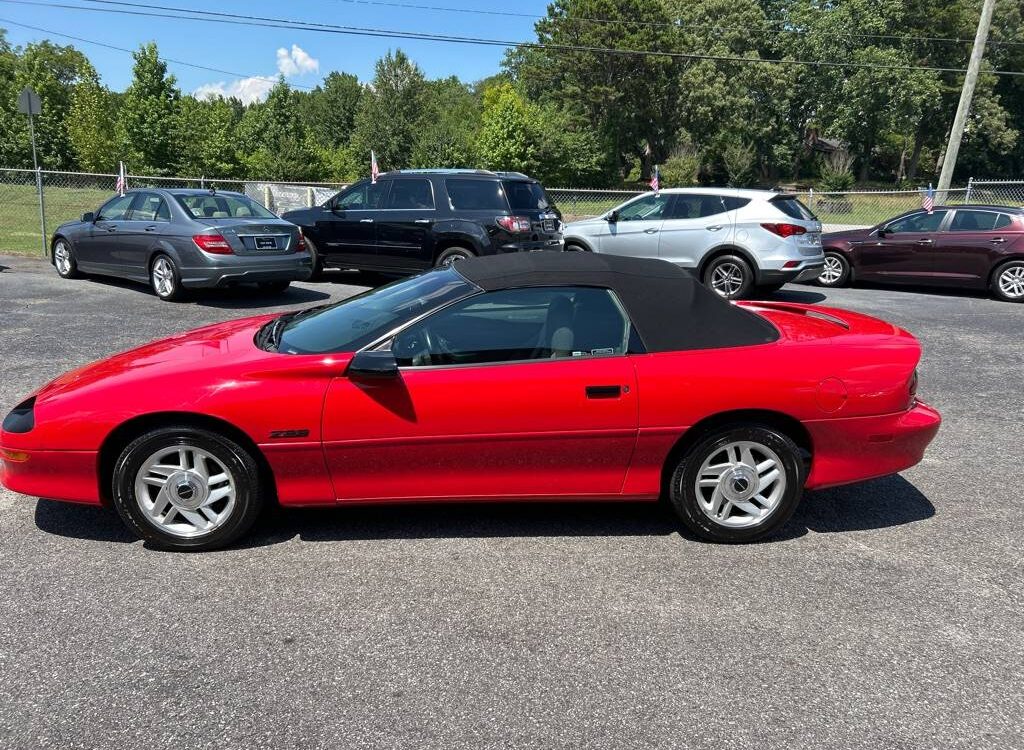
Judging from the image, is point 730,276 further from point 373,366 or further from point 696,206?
point 373,366

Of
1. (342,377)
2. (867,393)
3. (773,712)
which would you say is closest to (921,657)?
(773,712)

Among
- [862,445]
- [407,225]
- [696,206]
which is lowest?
[862,445]

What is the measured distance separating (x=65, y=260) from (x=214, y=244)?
13.2 ft

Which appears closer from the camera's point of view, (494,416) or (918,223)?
(494,416)

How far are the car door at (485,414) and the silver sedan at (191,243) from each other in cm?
708

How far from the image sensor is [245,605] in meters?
3.25

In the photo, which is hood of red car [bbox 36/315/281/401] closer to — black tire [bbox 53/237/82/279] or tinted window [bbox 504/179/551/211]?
tinted window [bbox 504/179/551/211]

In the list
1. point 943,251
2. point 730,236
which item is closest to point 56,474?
point 730,236

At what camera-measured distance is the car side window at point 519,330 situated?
372cm

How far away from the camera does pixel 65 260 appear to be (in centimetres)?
1227

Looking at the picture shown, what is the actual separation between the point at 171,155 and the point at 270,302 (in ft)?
125

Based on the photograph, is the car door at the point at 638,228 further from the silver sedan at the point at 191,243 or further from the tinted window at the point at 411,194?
the silver sedan at the point at 191,243

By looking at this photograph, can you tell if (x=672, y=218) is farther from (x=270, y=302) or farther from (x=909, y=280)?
(x=270, y=302)

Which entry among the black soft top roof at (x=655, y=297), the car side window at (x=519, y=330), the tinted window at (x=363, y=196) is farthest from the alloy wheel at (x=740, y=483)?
the tinted window at (x=363, y=196)
